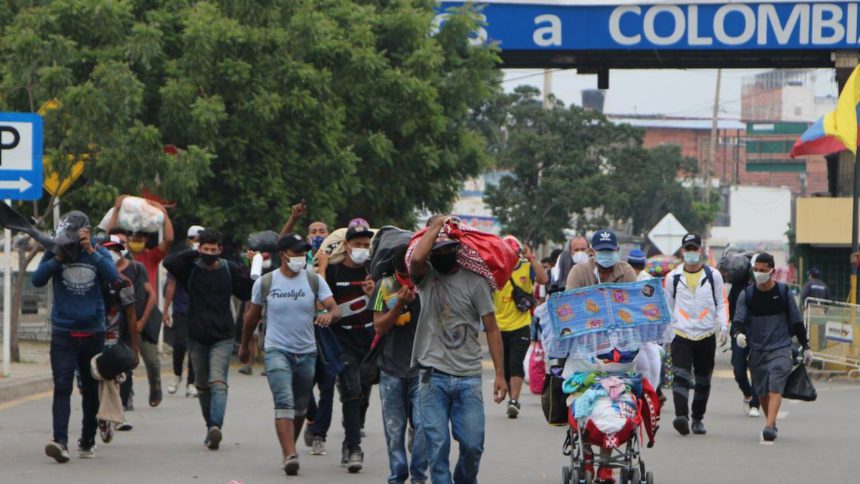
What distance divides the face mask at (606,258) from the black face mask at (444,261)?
2.38 m

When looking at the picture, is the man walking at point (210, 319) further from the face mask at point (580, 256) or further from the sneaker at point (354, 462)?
the face mask at point (580, 256)

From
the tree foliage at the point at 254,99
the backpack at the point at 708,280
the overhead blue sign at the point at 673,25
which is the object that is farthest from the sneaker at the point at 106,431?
the overhead blue sign at the point at 673,25

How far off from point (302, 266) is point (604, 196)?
4675cm

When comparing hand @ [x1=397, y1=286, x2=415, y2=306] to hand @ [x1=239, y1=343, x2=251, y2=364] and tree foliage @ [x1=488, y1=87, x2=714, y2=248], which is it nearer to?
hand @ [x1=239, y1=343, x2=251, y2=364]

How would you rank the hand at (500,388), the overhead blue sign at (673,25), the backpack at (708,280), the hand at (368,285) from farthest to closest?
1. the overhead blue sign at (673,25)
2. the backpack at (708,280)
3. the hand at (368,285)
4. the hand at (500,388)

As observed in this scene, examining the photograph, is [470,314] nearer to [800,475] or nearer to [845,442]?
[800,475]

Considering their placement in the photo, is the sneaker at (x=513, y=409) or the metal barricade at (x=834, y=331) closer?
the sneaker at (x=513, y=409)

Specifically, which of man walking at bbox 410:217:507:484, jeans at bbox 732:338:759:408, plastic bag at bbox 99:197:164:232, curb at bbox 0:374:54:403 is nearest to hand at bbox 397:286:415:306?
man walking at bbox 410:217:507:484

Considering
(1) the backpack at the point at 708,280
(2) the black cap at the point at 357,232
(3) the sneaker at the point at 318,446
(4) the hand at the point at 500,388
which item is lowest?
(3) the sneaker at the point at 318,446

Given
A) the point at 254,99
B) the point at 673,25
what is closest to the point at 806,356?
the point at 254,99

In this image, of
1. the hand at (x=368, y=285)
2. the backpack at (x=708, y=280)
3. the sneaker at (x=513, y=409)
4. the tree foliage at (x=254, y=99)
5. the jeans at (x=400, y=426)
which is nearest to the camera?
the jeans at (x=400, y=426)

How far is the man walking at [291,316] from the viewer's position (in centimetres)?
1170

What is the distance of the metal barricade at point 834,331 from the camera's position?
77.3 ft

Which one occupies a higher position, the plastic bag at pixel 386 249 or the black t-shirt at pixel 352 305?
the plastic bag at pixel 386 249
